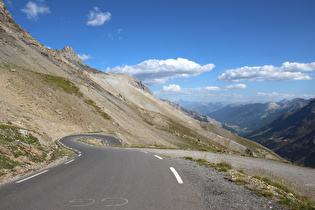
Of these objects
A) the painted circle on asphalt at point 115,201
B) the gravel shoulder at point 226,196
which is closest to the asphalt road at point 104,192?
the painted circle on asphalt at point 115,201

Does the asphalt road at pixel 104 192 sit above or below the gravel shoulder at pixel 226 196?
below

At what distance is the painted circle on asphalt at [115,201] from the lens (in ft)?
18.5

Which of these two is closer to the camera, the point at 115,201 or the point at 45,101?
the point at 115,201

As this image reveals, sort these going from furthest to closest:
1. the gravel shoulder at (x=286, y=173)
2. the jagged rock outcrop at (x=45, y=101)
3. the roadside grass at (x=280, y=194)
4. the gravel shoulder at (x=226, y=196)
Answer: the jagged rock outcrop at (x=45, y=101) < the gravel shoulder at (x=286, y=173) < the roadside grass at (x=280, y=194) < the gravel shoulder at (x=226, y=196)

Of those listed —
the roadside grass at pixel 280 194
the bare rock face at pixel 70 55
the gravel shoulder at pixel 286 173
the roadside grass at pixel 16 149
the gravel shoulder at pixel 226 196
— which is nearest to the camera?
the gravel shoulder at pixel 226 196

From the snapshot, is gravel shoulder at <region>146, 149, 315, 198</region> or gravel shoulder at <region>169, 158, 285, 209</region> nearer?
gravel shoulder at <region>169, 158, 285, 209</region>

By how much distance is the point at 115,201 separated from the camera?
231 inches

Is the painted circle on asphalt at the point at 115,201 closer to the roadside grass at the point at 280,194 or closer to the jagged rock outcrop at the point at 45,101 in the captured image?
the roadside grass at the point at 280,194

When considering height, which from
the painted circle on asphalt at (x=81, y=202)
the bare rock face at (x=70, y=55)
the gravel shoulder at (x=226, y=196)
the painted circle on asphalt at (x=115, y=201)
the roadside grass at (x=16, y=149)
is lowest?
the roadside grass at (x=16, y=149)

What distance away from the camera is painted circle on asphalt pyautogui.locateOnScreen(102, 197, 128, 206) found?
5648 millimetres

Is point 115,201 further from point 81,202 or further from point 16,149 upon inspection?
point 16,149

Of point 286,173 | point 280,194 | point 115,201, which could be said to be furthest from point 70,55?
point 280,194

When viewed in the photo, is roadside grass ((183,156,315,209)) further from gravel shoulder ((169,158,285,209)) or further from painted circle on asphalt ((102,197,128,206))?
painted circle on asphalt ((102,197,128,206))

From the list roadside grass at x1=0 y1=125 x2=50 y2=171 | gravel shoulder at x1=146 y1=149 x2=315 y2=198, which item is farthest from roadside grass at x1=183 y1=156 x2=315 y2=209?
roadside grass at x1=0 y1=125 x2=50 y2=171
